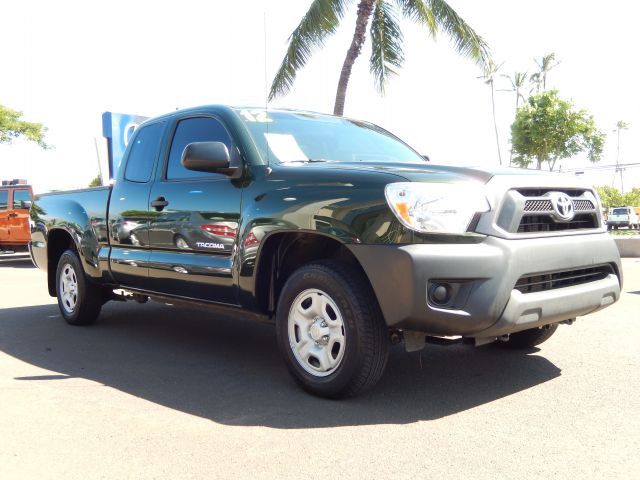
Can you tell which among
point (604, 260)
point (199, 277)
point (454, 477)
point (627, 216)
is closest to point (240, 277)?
point (199, 277)

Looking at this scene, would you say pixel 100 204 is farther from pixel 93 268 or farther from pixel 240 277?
pixel 240 277

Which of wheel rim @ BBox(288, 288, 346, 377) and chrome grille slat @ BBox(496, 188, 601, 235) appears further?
wheel rim @ BBox(288, 288, 346, 377)

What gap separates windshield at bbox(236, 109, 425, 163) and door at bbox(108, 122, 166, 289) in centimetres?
112

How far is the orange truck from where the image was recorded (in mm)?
16047

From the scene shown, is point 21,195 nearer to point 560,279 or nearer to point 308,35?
point 308,35

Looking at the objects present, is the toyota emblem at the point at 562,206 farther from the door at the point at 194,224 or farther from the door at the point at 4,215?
the door at the point at 4,215

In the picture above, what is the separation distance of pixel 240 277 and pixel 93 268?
7.50ft

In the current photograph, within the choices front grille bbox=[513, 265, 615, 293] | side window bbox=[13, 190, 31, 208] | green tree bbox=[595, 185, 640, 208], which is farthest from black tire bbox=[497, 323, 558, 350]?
green tree bbox=[595, 185, 640, 208]

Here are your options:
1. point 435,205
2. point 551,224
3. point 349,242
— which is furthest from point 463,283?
point 551,224

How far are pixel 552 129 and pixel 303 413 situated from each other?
3439cm

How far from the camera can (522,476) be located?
283 cm

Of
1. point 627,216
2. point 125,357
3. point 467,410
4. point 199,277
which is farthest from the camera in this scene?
point 627,216

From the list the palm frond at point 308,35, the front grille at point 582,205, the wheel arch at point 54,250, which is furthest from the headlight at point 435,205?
the palm frond at point 308,35

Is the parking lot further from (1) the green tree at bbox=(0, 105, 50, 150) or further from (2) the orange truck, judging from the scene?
(1) the green tree at bbox=(0, 105, 50, 150)
